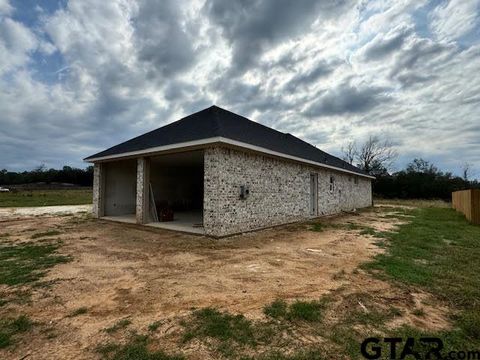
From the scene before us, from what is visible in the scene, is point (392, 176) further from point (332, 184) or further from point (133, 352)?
point (133, 352)

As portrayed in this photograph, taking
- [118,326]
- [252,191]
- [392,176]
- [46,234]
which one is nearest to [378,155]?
[392,176]

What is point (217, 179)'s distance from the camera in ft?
26.4

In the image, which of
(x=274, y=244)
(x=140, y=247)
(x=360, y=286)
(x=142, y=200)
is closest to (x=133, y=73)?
(x=142, y=200)

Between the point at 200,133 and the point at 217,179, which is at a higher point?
the point at 200,133

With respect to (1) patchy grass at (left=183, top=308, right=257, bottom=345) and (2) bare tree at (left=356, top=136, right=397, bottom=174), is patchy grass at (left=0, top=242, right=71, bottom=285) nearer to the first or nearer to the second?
→ (1) patchy grass at (left=183, top=308, right=257, bottom=345)

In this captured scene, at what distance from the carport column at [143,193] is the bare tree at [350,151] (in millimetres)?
41971

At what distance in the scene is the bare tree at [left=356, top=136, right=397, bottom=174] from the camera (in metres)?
42.8

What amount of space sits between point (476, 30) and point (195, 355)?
13131 mm

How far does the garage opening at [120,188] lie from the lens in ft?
44.3

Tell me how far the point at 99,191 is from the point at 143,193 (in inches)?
155

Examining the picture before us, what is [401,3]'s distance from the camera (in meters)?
8.35

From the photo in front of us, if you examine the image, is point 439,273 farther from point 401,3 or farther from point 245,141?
point 401,3

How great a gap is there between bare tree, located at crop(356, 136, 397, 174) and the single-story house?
29568 millimetres

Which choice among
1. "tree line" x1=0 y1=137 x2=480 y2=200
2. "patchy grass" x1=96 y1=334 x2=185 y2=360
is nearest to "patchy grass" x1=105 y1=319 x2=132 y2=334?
"patchy grass" x1=96 y1=334 x2=185 y2=360
